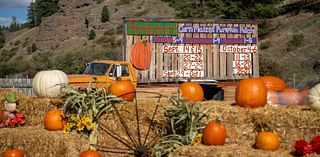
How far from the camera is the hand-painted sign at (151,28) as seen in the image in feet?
64.4

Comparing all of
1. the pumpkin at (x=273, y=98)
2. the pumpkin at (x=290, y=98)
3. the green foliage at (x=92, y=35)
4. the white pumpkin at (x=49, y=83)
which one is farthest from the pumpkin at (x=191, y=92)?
the green foliage at (x=92, y=35)

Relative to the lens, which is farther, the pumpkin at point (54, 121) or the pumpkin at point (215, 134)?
the pumpkin at point (54, 121)

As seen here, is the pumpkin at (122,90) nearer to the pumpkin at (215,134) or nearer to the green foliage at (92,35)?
the pumpkin at (215,134)

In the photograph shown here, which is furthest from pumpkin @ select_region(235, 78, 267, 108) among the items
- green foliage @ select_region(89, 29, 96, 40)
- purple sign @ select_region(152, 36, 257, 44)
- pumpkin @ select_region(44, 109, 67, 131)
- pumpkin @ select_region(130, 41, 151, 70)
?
green foliage @ select_region(89, 29, 96, 40)

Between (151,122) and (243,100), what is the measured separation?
1.76m

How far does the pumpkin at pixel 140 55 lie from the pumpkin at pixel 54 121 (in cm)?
953

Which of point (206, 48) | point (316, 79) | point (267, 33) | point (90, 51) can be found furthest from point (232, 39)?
point (90, 51)

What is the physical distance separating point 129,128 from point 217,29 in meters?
11.5

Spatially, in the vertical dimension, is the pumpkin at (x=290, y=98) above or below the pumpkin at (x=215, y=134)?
above

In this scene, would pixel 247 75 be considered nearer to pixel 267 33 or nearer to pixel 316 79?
pixel 316 79

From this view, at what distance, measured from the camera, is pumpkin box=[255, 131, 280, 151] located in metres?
8.41

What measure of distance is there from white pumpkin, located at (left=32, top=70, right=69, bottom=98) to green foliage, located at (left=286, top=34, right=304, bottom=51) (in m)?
34.0

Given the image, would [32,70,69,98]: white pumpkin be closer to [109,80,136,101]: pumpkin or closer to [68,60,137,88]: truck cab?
[109,80,136,101]: pumpkin

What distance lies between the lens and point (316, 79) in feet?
93.4
